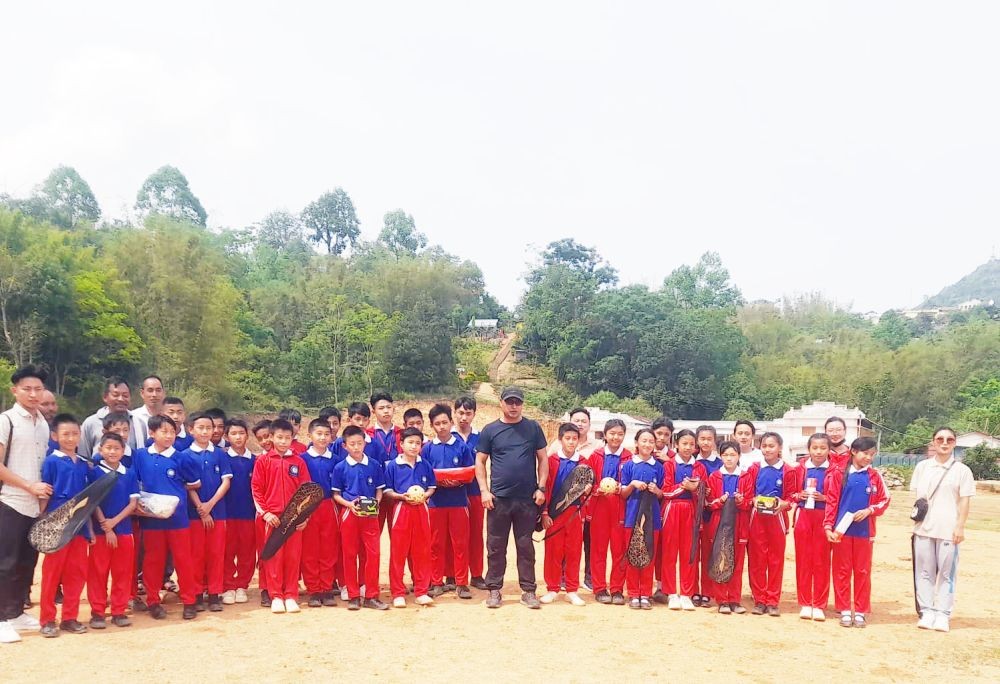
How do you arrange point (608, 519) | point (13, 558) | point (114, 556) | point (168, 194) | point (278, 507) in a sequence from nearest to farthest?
point (13, 558)
point (114, 556)
point (278, 507)
point (608, 519)
point (168, 194)

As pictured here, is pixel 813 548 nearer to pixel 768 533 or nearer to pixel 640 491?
pixel 768 533

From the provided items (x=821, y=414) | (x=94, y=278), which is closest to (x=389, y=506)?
(x=94, y=278)

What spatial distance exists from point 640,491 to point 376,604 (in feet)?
7.78

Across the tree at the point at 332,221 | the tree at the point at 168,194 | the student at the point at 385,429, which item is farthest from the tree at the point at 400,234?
the student at the point at 385,429

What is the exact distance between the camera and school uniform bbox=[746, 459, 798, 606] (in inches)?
236

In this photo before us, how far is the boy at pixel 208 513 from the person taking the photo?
5.59 meters

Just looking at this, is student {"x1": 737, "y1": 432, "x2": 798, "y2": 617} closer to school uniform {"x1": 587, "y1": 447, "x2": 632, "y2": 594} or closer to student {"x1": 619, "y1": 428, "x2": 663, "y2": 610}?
student {"x1": 619, "y1": 428, "x2": 663, "y2": 610}

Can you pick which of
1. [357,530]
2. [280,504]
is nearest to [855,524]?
[357,530]

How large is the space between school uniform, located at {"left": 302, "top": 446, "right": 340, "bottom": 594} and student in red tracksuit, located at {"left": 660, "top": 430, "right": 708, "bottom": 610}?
278 cm

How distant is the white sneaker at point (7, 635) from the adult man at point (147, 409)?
1.57 m

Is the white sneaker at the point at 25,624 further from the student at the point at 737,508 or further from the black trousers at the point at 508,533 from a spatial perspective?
the student at the point at 737,508

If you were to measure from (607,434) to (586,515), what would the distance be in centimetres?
83

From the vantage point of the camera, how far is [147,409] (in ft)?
19.9

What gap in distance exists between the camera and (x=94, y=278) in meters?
24.5
